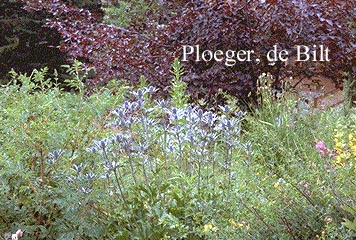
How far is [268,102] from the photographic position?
14.5 feet

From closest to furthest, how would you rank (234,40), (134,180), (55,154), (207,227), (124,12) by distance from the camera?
(207,227), (55,154), (134,180), (234,40), (124,12)

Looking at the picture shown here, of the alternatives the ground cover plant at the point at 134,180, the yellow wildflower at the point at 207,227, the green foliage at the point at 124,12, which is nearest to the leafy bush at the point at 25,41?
the green foliage at the point at 124,12

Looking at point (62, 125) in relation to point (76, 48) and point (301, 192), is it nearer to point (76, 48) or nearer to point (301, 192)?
point (301, 192)

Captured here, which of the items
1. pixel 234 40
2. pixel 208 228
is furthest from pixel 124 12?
pixel 208 228

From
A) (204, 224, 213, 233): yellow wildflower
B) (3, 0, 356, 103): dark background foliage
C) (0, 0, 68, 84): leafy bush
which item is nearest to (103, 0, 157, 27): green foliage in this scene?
(0, 0, 68, 84): leafy bush

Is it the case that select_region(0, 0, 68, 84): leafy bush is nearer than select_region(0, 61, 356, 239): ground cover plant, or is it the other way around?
select_region(0, 61, 356, 239): ground cover plant

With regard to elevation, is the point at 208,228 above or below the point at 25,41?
above

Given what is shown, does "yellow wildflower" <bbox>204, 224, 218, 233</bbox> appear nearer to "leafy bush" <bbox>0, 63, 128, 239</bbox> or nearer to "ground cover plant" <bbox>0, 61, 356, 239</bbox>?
"ground cover plant" <bbox>0, 61, 356, 239</bbox>

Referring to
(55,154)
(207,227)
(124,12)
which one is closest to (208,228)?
(207,227)

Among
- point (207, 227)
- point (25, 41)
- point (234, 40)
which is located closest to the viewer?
point (207, 227)

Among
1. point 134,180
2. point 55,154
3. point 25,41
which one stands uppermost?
point 55,154

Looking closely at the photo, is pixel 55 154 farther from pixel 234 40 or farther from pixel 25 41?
pixel 25 41

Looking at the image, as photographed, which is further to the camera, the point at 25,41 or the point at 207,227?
the point at 25,41

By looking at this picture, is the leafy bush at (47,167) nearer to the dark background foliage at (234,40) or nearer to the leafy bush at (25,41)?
the dark background foliage at (234,40)
